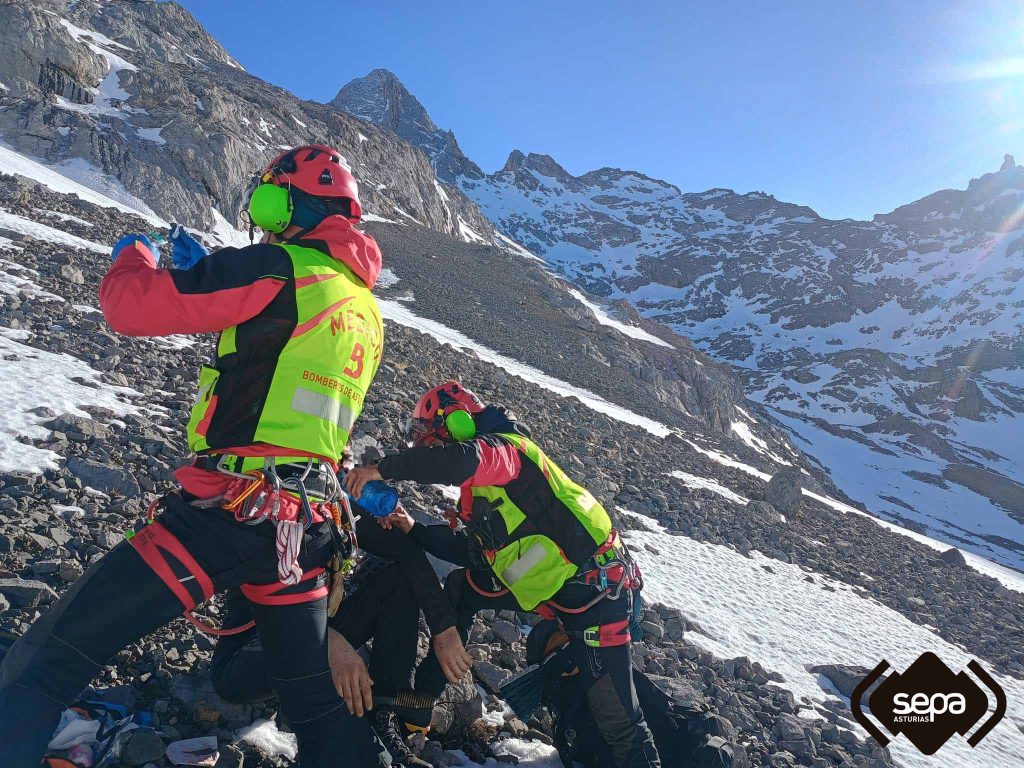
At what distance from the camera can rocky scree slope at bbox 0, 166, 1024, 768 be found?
3736 mm

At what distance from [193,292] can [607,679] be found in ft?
11.2

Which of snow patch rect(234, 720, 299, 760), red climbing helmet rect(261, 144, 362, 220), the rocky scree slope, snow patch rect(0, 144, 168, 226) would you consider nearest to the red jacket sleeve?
red climbing helmet rect(261, 144, 362, 220)

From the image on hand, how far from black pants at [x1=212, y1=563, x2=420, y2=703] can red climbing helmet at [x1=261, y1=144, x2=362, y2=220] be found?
95.5 inches

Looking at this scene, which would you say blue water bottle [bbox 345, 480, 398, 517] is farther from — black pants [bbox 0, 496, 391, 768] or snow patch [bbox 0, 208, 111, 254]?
snow patch [bbox 0, 208, 111, 254]

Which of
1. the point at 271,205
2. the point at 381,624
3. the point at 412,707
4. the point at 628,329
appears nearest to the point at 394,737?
the point at 412,707

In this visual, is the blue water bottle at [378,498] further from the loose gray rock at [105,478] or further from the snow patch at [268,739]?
the loose gray rock at [105,478]

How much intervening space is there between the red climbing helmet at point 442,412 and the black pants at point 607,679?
142cm

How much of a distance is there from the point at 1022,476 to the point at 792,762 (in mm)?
126081

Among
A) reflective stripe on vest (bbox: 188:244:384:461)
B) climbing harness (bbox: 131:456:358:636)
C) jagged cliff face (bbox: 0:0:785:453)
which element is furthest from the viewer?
jagged cliff face (bbox: 0:0:785:453)

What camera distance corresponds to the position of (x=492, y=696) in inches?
181

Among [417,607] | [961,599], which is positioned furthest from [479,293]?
[417,607]

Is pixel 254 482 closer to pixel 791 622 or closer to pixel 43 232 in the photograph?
pixel 791 622

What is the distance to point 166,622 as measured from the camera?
7.74ft

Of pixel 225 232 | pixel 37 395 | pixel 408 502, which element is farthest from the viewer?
pixel 225 232
